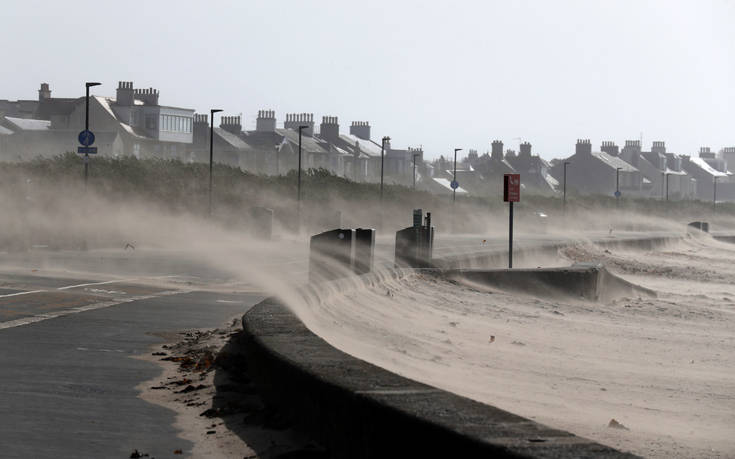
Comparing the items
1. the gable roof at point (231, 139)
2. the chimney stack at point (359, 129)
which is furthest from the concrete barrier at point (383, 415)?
the chimney stack at point (359, 129)

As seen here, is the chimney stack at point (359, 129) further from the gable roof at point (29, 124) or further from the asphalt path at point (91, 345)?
the asphalt path at point (91, 345)

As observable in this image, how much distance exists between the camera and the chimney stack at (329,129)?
139 metres

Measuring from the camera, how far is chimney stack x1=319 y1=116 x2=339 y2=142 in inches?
5468

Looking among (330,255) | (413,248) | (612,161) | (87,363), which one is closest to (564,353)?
(330,255)

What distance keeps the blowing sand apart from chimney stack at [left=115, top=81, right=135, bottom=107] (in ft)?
273

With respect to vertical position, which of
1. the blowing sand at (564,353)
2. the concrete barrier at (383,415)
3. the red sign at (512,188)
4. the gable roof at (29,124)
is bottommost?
the blowing sand at (564,353)

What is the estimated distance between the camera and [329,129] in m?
139

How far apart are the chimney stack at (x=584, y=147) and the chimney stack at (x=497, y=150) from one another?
1082cm

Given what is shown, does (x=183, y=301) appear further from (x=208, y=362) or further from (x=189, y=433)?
(x=189, y=433)

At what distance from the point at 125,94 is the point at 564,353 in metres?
94.0

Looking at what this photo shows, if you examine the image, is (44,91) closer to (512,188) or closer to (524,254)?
(524,254)

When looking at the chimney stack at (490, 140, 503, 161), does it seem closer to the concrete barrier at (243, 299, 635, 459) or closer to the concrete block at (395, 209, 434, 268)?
the concrete block at (395, 209, 434, 268)

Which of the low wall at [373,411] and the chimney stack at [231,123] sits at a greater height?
the chimney stack at [231,123]

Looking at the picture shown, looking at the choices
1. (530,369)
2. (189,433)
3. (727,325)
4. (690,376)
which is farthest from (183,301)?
(727,325)
